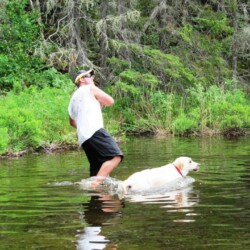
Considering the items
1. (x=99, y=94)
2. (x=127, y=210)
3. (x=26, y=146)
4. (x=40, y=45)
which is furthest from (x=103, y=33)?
(x=127, y=210)

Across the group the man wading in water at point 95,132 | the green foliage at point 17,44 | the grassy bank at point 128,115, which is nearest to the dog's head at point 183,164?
the man wading in water at point 95,132

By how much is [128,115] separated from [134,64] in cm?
273

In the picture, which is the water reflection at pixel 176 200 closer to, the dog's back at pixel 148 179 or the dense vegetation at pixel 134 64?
the dog's back at pixel 148 179

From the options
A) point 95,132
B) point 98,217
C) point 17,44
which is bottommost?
point 98,217

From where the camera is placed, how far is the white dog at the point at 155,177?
895 centimetres

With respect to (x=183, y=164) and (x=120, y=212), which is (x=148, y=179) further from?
(x=120, y=212)

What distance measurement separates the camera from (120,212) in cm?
743

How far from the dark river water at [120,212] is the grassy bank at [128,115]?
4.00m

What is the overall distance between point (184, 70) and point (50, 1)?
6.24 m

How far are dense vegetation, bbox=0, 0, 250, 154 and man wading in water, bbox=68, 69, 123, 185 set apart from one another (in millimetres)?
9193

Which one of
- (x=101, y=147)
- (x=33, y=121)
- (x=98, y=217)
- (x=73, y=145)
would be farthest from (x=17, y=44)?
(x=98, y=217)

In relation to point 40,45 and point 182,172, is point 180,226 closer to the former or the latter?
point 182,172

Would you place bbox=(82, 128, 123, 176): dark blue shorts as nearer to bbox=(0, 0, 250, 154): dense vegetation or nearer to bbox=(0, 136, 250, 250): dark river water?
bbox=(0, 136, 250, 250): dark river water

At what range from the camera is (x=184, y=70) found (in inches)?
1056
